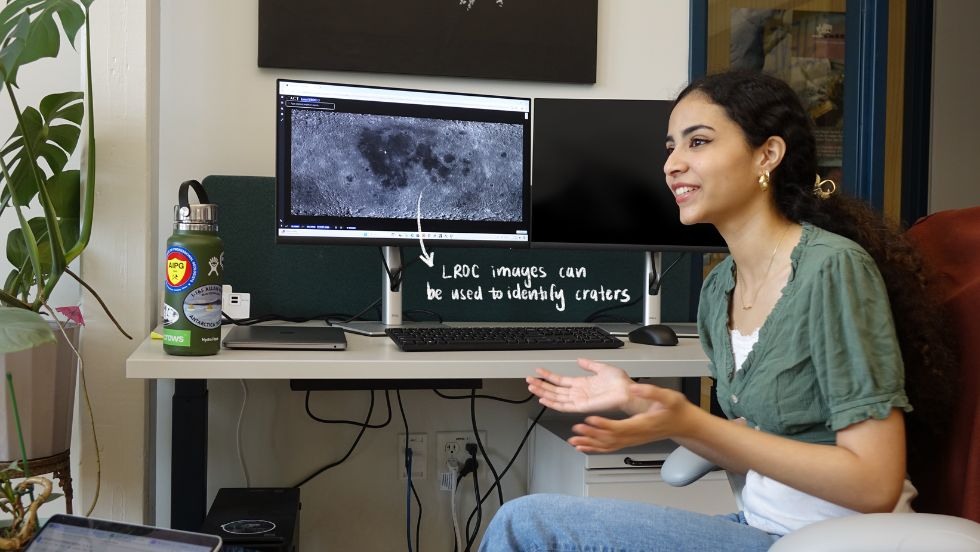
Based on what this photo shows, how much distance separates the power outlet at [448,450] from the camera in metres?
2.25

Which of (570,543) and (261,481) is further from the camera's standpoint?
(261,481)

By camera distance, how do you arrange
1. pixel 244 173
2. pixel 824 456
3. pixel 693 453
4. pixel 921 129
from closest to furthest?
pixel 824 456, pixel 693 453, pixel 244 173, pixel 921 129

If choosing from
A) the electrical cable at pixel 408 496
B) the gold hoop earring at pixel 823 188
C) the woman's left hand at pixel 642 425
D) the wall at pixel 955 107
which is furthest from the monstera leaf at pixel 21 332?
the wall at pixel 955 107

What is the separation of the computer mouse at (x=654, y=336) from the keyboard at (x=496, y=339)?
0.09m

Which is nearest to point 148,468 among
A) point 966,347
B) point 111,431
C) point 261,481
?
point 111,431

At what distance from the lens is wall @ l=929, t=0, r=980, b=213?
119 inches

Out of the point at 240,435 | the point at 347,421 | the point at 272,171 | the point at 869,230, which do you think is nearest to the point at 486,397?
the point at 347,421

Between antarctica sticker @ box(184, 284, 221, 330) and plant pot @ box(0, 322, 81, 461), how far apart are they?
33 centimetres

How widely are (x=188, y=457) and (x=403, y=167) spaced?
0.73 m

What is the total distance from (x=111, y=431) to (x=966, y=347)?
1.47 metres

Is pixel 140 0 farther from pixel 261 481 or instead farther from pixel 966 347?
pixel 966 347

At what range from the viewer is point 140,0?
5.52ft

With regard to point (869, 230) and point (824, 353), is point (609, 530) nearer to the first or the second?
point (824, 353)

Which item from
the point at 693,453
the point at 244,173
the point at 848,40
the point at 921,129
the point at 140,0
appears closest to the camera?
the point at 693,453
